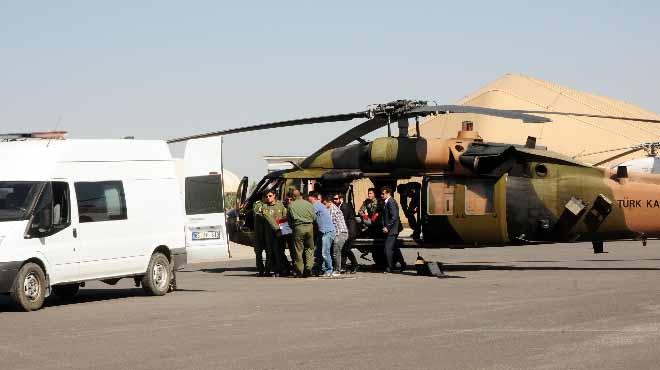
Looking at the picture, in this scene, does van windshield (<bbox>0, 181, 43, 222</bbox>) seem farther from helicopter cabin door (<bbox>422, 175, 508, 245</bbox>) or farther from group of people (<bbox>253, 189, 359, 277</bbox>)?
helicopter cabin door (<bbox>422, 175, 508, 245</bbox>)

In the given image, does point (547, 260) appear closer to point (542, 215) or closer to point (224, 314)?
point (542, 215)

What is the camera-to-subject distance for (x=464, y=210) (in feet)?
76.7

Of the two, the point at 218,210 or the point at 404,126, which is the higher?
the point at 404,126

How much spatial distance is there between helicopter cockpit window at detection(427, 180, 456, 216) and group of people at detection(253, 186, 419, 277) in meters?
0.70

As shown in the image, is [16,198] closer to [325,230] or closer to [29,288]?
[29,288]

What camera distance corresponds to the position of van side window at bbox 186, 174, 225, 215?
23.7 m

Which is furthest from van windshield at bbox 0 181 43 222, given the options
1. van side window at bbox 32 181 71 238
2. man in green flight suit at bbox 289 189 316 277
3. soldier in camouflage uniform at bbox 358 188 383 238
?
soldier in camouflage uniform at bbox 358 188 383 238

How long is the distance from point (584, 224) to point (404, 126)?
12.9ft

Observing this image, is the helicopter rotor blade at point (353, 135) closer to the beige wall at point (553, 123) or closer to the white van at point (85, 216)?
the white van at point (85, 216)

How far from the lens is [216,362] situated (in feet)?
35.1

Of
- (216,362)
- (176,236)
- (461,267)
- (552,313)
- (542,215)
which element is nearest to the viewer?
(216,362)

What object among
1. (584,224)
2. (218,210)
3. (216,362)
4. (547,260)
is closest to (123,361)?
(216,362)

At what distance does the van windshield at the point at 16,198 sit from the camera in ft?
53.4

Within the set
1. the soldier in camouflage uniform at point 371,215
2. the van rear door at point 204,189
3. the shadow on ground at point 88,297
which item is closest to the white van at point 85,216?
the shadow on ground at point 88,297
